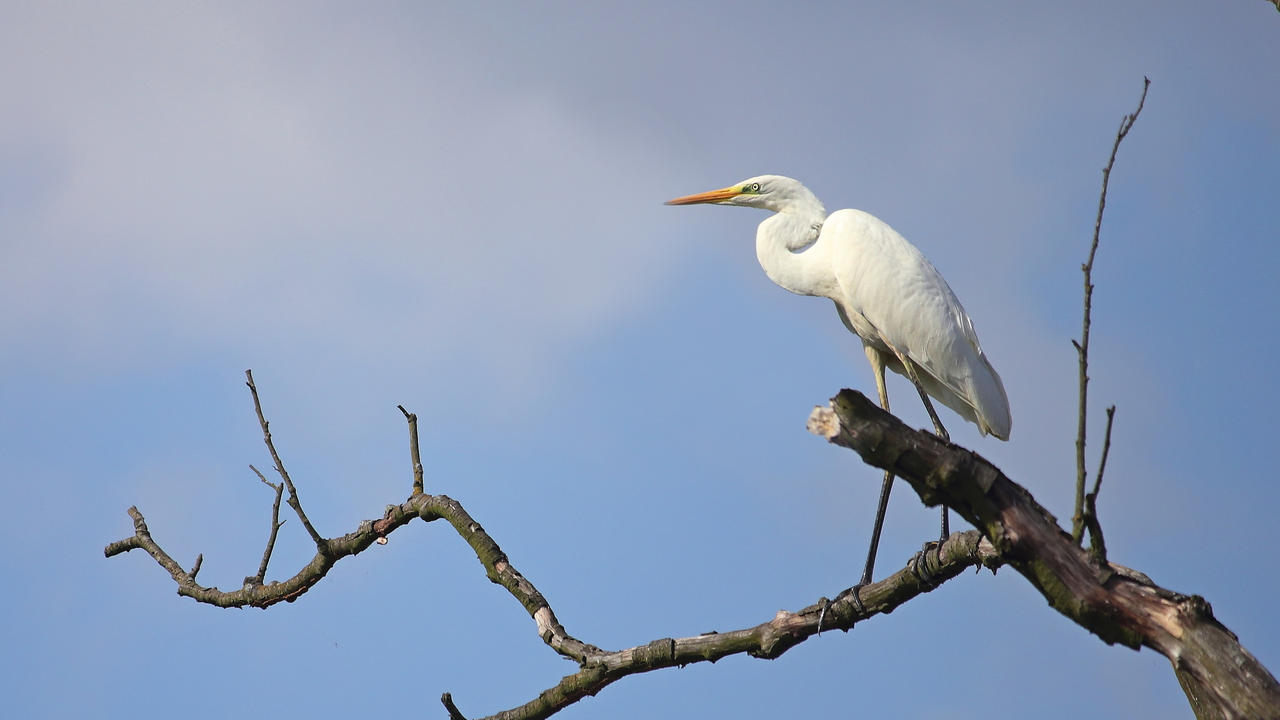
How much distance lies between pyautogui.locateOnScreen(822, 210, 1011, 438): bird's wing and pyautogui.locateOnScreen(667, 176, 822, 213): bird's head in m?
0.49

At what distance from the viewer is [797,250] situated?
6.54m

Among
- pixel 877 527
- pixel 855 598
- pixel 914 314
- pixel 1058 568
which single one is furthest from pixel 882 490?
pixel 1058 568

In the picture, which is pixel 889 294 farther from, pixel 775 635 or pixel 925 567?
pixel 775 635

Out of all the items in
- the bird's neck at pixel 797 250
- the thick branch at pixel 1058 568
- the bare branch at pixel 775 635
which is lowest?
the thick branch at pixel 1058 568

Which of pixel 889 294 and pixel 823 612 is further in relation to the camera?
pixel 889 294

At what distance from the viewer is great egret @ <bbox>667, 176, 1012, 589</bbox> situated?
6.01m

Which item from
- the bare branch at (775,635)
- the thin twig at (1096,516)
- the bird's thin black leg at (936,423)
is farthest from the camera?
the bird's thin black leg at (936,423)

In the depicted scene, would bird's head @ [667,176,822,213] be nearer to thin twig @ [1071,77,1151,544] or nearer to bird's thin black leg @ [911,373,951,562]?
bird's thin black leg @ [911,373,951,562]

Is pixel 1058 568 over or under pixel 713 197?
under

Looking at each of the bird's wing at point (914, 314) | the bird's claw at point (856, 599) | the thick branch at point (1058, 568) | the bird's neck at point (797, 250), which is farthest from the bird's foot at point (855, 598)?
the bird's neck at point (797, 250)

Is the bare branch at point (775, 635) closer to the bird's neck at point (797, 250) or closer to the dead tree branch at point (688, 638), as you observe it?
the dead tree branch at point (688, 638)

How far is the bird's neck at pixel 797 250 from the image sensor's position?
6273 mm

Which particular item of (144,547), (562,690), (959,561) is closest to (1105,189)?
(959,561)

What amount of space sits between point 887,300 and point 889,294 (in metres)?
0.04
